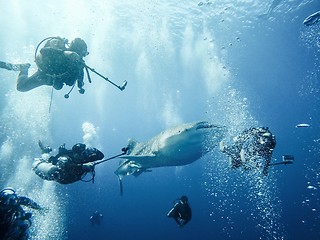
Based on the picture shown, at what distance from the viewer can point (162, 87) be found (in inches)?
2662

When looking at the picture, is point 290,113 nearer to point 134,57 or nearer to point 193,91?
point 193,91

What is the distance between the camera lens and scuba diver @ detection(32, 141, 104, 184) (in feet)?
15.9

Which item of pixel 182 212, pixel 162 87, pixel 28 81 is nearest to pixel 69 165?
pixel 28 81

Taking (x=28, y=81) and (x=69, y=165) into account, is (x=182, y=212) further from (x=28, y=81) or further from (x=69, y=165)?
(x=28, y=81)

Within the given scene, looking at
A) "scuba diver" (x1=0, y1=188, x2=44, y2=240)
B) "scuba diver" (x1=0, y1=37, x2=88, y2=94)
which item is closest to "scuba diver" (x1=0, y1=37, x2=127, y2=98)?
"scuba diver" (x1=0, y1=37, x2=88, y2=94)

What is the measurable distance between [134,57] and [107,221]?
3497 centimetres

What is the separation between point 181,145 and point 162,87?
59173mm

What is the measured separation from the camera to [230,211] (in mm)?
74312

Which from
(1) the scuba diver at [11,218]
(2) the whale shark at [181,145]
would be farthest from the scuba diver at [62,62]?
(2) the whale shark at [181,145]

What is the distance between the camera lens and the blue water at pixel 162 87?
2750 centimetres

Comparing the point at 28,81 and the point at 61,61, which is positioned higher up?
the point at 61,61

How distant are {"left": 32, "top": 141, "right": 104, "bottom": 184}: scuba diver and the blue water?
5.98 metres

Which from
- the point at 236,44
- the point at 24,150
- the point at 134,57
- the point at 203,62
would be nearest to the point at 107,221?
the point at 24,150

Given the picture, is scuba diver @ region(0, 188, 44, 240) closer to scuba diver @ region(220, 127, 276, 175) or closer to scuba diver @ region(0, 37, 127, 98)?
scuba diver @ region(0, 37, 127, 98)
